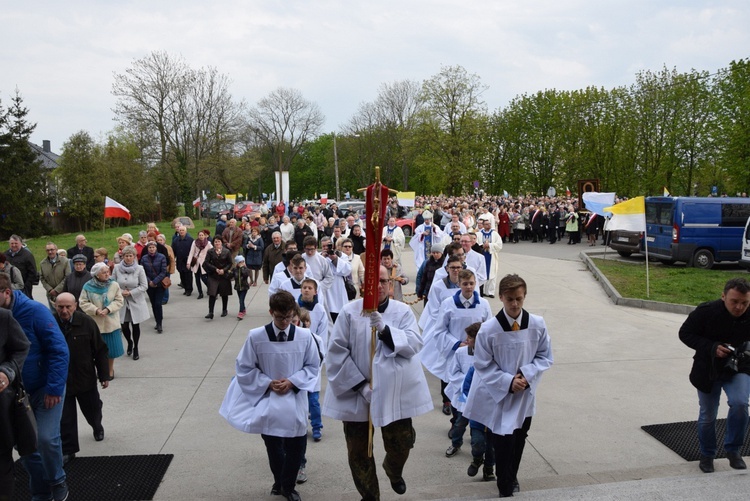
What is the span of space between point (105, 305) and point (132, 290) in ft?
4.64

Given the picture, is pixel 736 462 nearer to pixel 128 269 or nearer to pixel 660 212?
pixel 128 269

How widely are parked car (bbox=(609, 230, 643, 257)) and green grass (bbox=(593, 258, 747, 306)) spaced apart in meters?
0.92

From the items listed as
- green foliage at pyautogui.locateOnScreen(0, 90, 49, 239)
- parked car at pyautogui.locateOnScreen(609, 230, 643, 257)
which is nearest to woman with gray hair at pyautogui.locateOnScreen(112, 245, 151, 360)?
parked car at pyautogui.locateOnScreen(609, 230, 643, 257)

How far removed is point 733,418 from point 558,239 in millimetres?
26488

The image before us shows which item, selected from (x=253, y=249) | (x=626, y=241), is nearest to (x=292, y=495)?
(x=253, y=249)

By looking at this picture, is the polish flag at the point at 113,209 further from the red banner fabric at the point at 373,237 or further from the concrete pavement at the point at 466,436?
the red banner fabric at the point at 373,237

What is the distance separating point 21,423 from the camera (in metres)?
4.49

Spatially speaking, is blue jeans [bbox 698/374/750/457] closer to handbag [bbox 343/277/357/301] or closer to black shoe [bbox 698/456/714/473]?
black shoe [bbox 698/456/714/473]

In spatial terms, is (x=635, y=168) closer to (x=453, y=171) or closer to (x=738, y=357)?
(x=453, y=171)

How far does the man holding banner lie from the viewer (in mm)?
4504

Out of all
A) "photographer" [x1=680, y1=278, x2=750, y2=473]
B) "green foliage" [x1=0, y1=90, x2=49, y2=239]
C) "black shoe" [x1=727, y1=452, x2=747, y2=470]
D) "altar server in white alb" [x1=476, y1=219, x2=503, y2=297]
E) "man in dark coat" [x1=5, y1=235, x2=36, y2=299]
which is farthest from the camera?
"green foliage" [x1=0, y1=90, x2=49, y2=239]

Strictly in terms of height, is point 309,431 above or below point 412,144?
below

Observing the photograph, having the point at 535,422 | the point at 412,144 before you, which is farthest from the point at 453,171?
the point at 535,422

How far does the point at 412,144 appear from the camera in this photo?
58.1 meters
